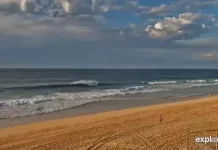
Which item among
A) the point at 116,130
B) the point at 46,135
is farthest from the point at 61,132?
the point at 116,130

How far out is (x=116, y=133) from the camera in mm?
14125

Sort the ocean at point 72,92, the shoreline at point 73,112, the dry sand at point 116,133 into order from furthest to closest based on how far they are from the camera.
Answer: the ocean at point 72,92 < the shoreline at point 73,112 < the dry sand at point 116,133

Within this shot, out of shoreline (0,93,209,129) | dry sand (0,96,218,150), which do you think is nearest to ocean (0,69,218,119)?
shoreline (0,93,209,129)

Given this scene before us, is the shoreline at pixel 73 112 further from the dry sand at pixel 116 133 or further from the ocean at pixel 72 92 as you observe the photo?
the dry sand at pixel 116 133

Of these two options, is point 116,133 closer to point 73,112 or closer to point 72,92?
point 73,112

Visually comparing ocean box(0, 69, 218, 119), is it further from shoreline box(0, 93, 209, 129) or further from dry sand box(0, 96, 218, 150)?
dry sand box(0, 96, 218, 150)

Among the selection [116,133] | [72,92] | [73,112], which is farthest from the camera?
[72,92]

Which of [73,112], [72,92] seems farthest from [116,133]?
[72,92]

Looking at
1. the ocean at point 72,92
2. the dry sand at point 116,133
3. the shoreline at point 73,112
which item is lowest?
the dry sand at point 116,133

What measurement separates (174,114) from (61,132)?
7911 mm

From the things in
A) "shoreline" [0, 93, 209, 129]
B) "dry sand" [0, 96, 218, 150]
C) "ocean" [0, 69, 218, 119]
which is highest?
"ocean" [0, 69, 218, 119]

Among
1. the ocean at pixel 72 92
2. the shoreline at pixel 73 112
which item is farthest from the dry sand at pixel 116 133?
the ocean at pixel 72 92

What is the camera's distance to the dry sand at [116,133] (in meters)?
12.2

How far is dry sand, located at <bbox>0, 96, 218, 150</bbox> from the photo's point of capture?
40.0 feet
